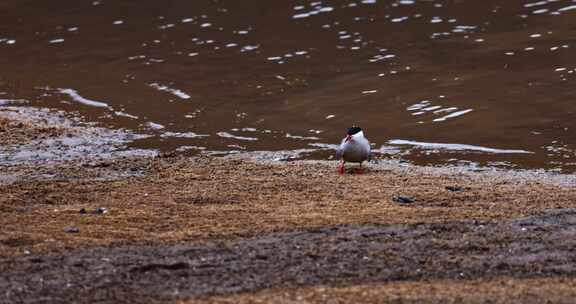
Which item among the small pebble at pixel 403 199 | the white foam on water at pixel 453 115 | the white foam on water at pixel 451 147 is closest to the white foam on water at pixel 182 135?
the white foam on water at pixel 451 147

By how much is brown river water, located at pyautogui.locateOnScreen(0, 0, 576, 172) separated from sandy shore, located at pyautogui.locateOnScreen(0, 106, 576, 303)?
5.38 feet

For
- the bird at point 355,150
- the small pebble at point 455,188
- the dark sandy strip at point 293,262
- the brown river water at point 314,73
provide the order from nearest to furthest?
the dark sandy strip at point 293,262, the small pebble at point 455,188, the bird at point 355,150, the brown river water at point 314,73

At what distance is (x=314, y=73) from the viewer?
16688 mm

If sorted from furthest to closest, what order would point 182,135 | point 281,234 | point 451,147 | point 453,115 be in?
point 453,115, point 182,135, point 451,147, point 281,234

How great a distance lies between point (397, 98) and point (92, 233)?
7.42m

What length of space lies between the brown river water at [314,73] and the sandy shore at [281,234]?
5.38ft

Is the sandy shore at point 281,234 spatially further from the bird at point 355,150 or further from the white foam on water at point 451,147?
the white foam on water at point 451,147

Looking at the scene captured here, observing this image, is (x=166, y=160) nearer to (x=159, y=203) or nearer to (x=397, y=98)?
(x=159, y=203)

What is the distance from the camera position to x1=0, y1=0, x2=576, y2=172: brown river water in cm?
1312

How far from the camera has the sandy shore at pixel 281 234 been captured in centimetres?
691

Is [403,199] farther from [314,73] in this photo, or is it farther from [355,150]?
[314,73]

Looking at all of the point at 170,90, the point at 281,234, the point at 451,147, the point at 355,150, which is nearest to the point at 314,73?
the point at 170,90

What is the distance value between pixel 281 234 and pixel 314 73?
28.5ft

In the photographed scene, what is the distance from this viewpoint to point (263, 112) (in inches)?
579
